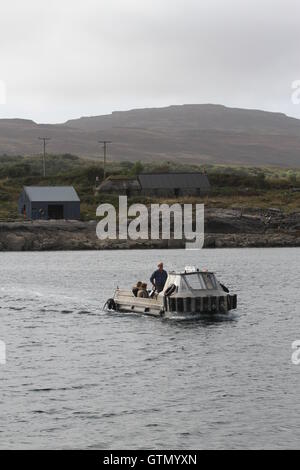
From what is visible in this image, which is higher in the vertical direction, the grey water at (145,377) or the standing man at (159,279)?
the standing man at (159,279)

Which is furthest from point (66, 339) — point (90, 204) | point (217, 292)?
point (90, 204)

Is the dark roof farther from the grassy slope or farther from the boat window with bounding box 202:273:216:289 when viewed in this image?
the boat window with bounding box 202:273:216:289

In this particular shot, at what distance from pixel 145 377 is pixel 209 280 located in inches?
581

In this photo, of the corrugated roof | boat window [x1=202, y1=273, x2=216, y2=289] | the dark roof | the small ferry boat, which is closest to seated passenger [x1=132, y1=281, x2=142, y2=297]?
the small ferry boat

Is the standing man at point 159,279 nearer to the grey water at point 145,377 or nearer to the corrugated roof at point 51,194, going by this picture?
the grey water at point 145,377

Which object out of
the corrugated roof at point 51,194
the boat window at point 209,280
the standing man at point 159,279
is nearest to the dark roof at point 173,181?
the corrugated roof at point 51,194

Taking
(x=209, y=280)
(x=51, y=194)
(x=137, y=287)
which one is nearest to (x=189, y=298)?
(x=209, y=280)

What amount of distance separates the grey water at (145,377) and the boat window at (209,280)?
6.03 feet

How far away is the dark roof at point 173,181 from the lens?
147375 mm

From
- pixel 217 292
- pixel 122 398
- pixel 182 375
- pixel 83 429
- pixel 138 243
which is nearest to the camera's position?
pixel 83 429

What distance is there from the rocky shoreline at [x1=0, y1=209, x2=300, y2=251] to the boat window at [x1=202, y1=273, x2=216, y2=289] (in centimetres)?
7339

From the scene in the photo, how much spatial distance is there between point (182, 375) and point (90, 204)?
105430 mm

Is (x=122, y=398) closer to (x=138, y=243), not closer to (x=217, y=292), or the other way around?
(x=217, y=292)

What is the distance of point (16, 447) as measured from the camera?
82.8 ft
